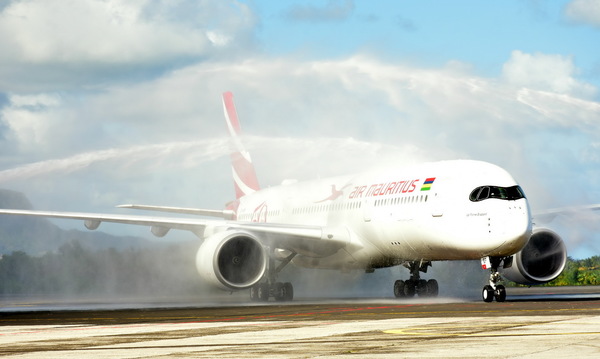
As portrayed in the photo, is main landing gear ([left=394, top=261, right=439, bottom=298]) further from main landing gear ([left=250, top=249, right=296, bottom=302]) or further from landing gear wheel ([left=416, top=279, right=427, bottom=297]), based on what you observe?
main landing gear ([left=250, top=249, right=296, bottom=302])

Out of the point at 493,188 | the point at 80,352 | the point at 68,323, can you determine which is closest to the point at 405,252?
the point at 493,188

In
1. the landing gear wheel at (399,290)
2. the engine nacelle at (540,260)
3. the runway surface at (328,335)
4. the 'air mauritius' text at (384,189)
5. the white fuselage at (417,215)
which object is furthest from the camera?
the landing gear wheel at (399,290)

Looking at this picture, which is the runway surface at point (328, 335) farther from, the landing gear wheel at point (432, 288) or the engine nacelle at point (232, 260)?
the landing gear wheel at point (432, 288)

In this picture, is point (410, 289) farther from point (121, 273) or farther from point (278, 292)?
point (121, 273)

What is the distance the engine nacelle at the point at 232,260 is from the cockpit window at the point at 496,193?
714cm

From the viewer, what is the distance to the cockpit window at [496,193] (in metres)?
23.8

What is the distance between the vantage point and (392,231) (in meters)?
27.0

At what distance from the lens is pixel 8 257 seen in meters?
45.5

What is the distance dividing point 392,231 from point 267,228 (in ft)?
14.4

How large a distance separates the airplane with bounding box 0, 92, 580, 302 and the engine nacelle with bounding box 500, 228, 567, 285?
0.10ft

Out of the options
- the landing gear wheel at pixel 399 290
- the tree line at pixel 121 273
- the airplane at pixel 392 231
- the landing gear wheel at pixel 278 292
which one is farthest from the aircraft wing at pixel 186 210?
the landing gear wheel at pixel 399 290

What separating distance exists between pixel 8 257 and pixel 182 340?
34.5 meters

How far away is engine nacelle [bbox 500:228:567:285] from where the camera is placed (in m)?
28.1

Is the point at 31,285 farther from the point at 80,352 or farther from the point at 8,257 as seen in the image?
the point at 80,352
